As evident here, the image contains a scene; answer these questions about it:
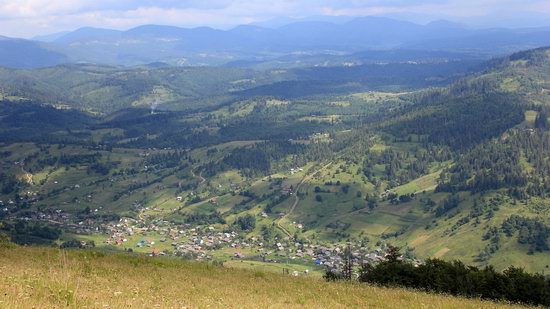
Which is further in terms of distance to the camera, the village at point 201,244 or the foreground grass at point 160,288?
the village at point 201,244

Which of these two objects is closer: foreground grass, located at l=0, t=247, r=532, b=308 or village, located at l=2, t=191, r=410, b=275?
foreground grass, located at l=0, t=247, r=532, b=308

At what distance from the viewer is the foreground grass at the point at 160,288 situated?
15.3 meters

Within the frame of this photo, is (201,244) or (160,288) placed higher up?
(160,288)

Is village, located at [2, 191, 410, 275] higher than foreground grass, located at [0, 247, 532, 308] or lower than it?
lower

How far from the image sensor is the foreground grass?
15.3 meters

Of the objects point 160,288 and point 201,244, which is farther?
point 201,244

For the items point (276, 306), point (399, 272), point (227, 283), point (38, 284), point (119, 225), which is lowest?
point (119, 225)

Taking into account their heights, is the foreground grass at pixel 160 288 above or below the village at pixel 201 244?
above

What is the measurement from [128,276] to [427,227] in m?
164

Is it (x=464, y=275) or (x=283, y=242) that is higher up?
(x=464, y=275)

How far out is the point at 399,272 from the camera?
39.0 m

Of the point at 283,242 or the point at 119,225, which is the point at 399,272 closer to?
the point at 283,242

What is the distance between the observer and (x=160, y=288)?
22.4 metres

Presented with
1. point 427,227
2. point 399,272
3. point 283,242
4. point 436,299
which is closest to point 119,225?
point 283,242
